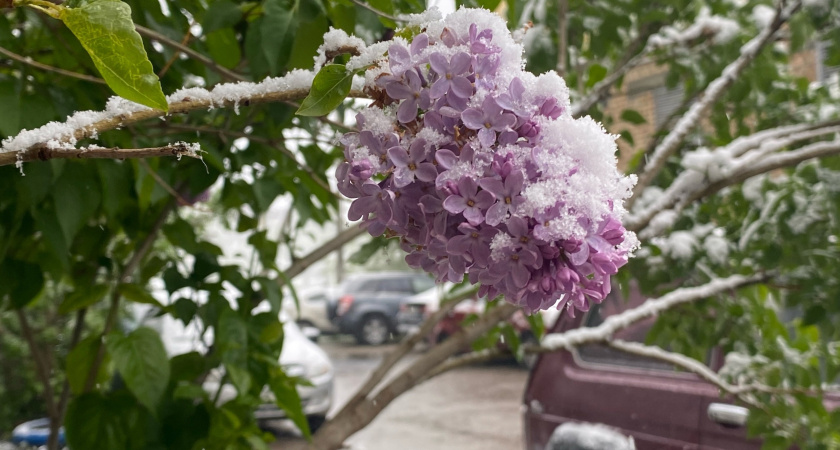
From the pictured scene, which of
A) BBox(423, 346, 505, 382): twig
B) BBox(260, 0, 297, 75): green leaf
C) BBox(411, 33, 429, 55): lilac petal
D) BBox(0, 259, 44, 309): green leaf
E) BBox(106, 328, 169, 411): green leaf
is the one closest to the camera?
BBox(411, 33, 429, 55): lilac petal

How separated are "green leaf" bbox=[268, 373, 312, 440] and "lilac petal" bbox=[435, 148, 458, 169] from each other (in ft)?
2.63

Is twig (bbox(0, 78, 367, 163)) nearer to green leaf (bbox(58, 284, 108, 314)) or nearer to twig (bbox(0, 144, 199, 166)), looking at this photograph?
twig (bbox(0, 144, 199, 166))

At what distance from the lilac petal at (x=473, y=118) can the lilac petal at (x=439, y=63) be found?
0.11ft

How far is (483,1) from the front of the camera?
0.68 m

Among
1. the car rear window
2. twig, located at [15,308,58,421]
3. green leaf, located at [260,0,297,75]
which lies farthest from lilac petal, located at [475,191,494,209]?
the car rear window

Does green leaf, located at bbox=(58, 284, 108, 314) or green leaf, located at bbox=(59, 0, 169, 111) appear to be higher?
green leaf, located at bbox=(59, 0, 169, 111)

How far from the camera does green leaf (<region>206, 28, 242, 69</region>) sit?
3.57 ft

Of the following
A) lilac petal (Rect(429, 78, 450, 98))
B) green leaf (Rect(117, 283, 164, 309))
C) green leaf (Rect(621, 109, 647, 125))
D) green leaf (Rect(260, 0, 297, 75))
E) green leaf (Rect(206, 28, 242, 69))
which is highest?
green leaf (Rect(621, 109, 647, 125))

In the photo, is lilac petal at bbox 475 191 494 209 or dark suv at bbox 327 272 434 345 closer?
lilac petal at bbox 475 191 494 209

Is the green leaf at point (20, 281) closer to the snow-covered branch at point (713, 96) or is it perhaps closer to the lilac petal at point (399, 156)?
the lilac petal at point (399, 156)

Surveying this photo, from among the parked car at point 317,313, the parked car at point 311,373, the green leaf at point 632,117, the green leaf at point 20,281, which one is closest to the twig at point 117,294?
the green leaf at point 20,281

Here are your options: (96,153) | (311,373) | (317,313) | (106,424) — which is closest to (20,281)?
(106,424)

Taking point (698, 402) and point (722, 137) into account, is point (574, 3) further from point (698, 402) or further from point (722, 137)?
point (698, 402)

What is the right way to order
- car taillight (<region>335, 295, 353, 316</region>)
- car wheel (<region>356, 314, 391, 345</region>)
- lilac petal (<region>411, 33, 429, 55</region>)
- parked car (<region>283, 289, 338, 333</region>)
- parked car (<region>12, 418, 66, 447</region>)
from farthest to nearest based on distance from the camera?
1. parked car (<region>283, 289, 338, 333</region>)
2. car taillight (<region>335, 295, 353, 316</region>)
3. car wheel (<region>356, 314, 391, 345</region>)
4. parked car (<region>12, 418, 66, 447</region>)
5. lilac petal (<region>411, 33, 429, 55</region>)
